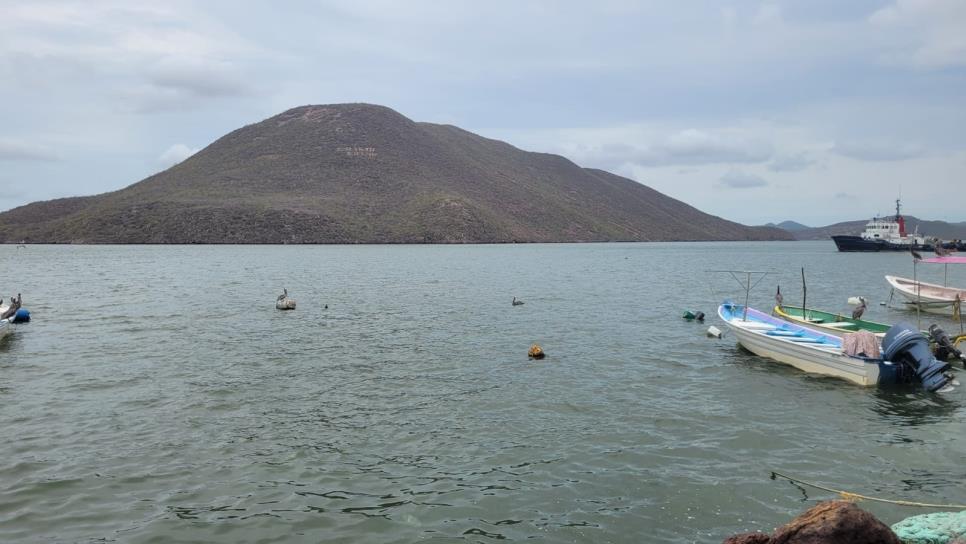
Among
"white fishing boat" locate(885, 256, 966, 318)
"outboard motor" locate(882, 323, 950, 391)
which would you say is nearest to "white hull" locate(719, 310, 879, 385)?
"outboard motor" locate(882, 323, 950, 391)

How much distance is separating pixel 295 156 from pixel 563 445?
633 feet

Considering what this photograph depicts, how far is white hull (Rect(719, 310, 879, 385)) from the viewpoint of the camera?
18547 millimetres

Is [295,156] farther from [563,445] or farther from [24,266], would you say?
[563,445]

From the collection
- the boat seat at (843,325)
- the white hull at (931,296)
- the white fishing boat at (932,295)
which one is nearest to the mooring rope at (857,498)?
the boat seat at (843,325)

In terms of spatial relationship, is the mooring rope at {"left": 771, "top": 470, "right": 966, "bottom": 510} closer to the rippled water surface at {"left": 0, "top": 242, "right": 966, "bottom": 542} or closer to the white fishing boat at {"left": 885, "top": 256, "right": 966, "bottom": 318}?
the rippled water surface at {"left": 0, "top": 242, "right": 966, "bottom": 542}

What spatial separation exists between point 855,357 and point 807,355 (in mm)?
1845

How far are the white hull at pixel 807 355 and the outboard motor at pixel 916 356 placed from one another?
Result: 0.74m

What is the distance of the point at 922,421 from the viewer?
1524 centimetres

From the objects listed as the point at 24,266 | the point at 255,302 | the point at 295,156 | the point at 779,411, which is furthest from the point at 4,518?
the point at 295,156

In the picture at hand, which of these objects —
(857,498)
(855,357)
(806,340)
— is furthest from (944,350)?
(857,498)

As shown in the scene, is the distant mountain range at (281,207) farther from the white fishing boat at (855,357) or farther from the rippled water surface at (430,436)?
the white fishing boat at (855,357)

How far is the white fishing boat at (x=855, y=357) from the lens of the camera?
17906 mm

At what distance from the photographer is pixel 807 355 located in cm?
2042

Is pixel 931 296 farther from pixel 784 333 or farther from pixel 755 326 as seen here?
pixel 784 333
